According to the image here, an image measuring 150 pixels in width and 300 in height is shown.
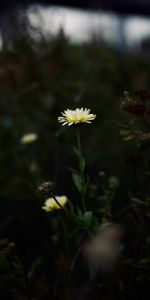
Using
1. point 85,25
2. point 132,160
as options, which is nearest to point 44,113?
point 132,160

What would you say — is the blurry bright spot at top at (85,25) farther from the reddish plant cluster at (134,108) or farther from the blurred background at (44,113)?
the reddish plant cluster at (134,108)

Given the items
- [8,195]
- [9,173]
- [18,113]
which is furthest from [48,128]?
[8,195]

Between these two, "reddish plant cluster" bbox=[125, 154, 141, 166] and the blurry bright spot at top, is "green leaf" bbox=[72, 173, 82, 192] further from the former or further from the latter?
the blurry bright spot at top

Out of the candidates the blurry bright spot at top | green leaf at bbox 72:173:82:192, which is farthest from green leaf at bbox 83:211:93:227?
the blurry bright spot at top

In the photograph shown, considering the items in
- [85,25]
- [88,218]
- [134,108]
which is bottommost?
[88,218]

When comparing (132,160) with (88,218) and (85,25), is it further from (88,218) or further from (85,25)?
(85,25)

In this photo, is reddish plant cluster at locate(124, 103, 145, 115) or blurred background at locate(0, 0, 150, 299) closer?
reddish plant cluster at locate(124, 103, 145, 115)
